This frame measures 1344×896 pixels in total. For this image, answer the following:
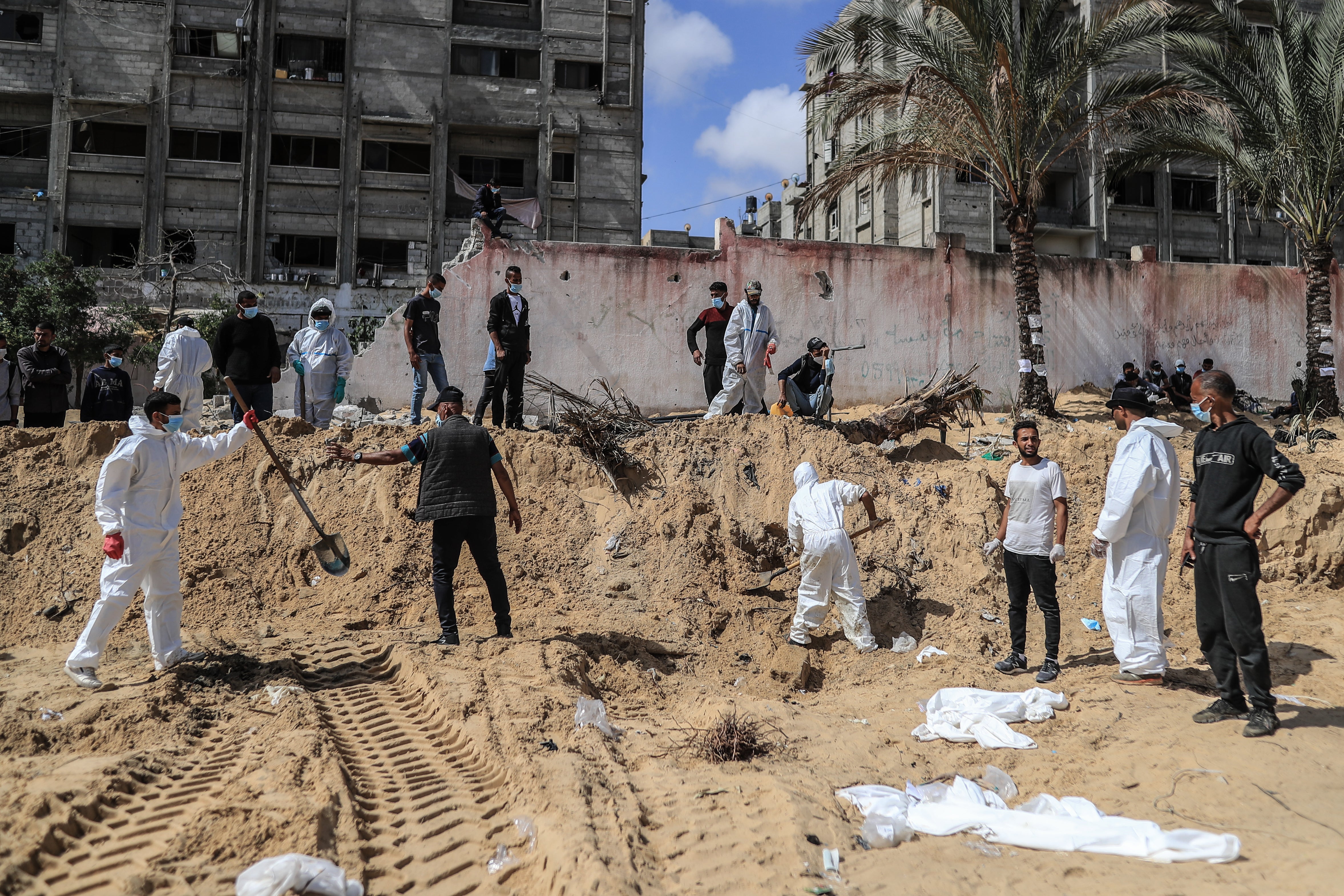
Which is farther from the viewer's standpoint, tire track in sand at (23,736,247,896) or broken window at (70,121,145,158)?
broken window at (70,121,145,158)

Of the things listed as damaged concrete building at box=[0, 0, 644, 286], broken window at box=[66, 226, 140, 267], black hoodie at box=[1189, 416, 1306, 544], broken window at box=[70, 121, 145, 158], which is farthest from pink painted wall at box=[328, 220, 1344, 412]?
broken window at box=[70, 121, 145, 158]

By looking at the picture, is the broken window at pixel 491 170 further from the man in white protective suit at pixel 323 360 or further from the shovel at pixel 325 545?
the shovel at pixel 325 545

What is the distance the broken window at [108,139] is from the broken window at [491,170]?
9.37m

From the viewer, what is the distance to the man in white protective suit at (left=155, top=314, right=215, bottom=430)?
313 inches

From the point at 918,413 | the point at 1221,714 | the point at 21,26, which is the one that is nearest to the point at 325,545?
the point at 1221,714

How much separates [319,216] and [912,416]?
22270 millimetres

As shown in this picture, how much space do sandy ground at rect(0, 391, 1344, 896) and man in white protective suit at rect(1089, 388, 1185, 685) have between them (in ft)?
0.78

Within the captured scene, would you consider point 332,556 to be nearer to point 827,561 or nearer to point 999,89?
point 827,561

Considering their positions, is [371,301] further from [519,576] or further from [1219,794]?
[1219,794]

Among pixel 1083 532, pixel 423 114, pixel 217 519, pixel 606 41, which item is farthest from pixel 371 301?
pixel 1083 532

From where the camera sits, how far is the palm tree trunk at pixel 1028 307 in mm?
13109

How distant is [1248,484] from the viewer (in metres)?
4.51

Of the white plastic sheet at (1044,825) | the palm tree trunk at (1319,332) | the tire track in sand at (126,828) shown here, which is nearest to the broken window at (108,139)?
the tire track in sand at (126,828)

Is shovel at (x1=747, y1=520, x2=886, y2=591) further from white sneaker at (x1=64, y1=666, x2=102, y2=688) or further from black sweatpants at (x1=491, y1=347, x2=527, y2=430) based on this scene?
white sneaker at (x1=64, y1=666, x2=102, y2=688)
